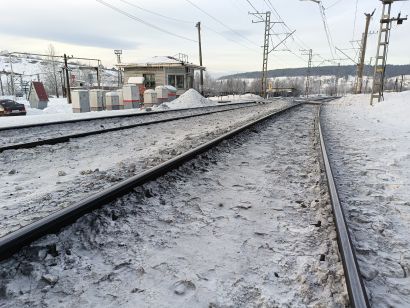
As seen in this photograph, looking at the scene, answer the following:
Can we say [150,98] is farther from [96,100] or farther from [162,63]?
[162,63]

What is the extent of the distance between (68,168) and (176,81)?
38502 millimetres

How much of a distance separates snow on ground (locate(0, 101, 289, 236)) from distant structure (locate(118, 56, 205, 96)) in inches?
1330

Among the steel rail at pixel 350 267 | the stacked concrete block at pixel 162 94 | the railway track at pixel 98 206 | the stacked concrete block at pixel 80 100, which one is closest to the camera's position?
the steel rail at pixel 350 267

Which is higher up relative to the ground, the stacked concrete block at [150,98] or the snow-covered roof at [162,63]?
the snow-covered roof at [162,63]

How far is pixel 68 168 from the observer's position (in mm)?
5934

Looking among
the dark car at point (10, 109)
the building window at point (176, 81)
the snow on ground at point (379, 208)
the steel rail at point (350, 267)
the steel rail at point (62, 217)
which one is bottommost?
the dark car at point (10, 109)

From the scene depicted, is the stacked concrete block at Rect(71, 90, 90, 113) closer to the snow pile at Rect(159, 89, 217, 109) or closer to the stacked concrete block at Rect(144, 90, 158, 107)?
the stacked concrete block at Rect(144, 90, 158, 107)

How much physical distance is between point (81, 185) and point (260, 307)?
3.34 metres

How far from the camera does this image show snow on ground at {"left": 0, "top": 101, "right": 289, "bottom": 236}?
12.8ft

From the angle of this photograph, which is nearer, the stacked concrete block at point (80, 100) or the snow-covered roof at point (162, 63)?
the stacked concrete block at point (80, 100)

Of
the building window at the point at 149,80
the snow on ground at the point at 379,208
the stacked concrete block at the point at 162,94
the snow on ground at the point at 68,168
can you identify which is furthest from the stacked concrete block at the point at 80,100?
the building window at the point at 149,80

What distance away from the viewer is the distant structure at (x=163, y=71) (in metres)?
41.7

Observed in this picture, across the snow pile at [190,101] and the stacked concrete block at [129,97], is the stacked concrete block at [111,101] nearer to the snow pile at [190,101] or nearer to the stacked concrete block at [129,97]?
the stacked concrete block at [129,97]

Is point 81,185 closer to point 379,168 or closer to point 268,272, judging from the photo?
point 268,272
